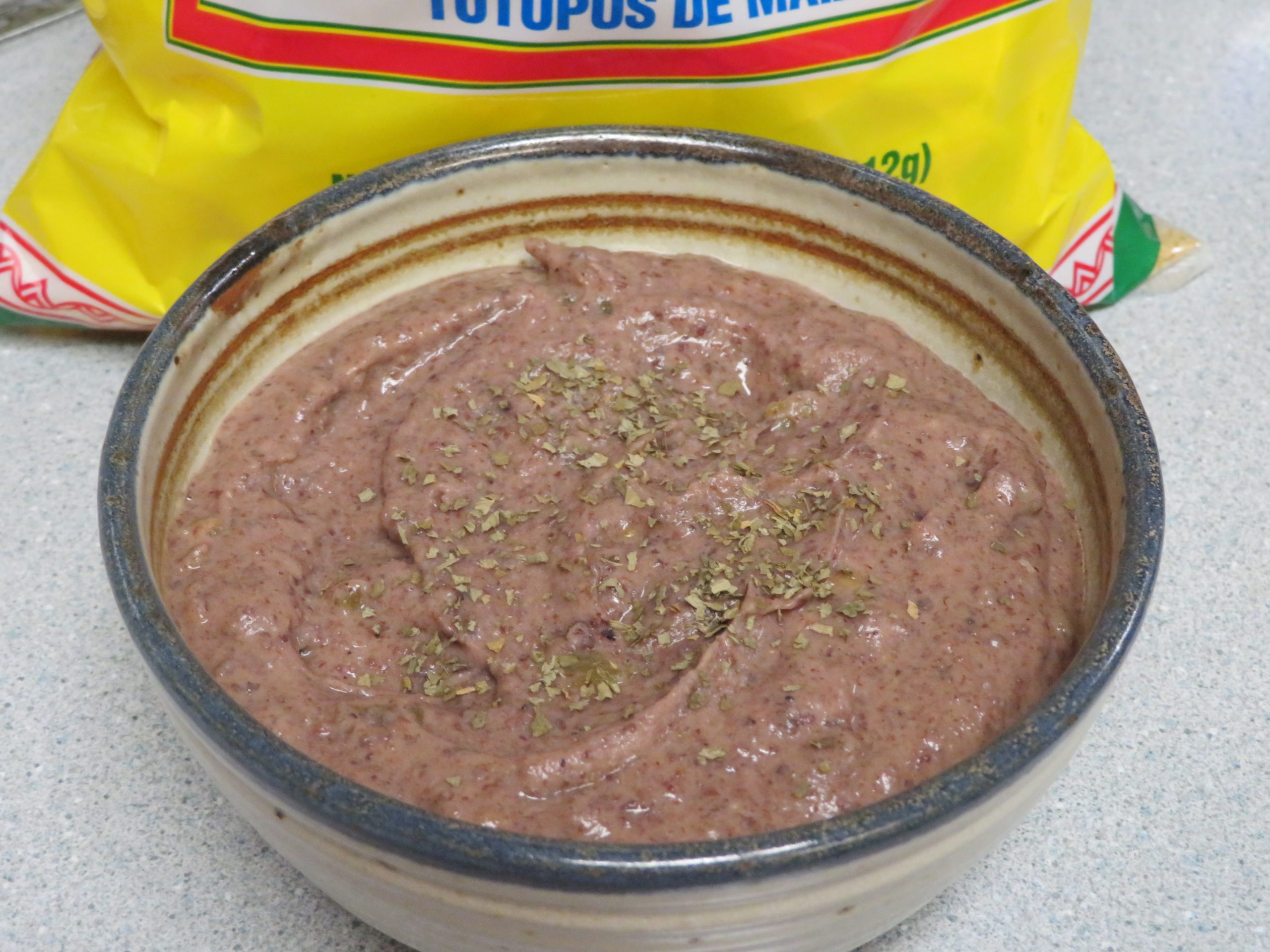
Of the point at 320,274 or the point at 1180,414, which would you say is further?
the point at 1180,414


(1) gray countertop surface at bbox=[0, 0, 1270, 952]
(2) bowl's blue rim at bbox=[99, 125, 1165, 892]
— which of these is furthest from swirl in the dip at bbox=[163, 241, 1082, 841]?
(1) gray countertop surface at bbox=[0, 0, 1270, 952]

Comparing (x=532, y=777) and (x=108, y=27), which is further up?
(x=108, y=27)

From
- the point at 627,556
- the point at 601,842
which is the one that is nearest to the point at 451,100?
the point at 627,556

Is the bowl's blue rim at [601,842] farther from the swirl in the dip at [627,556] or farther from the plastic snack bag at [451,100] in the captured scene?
the plastic snack bag at [451,100]

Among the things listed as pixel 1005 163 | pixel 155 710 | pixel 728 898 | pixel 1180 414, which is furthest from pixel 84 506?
pixel 1180 414

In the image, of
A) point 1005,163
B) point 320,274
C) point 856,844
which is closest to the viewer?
point 856,844

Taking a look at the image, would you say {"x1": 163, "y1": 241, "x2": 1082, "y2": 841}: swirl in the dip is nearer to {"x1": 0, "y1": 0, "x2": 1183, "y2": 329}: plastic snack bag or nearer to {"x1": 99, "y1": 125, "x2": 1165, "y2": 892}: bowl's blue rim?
{"x1": 99, "y1": 125, "x2": 1165, "y2": 892}: bowl's blue rim

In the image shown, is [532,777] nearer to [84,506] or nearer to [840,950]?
[840,950]

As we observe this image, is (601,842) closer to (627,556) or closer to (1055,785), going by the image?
(627,556)
